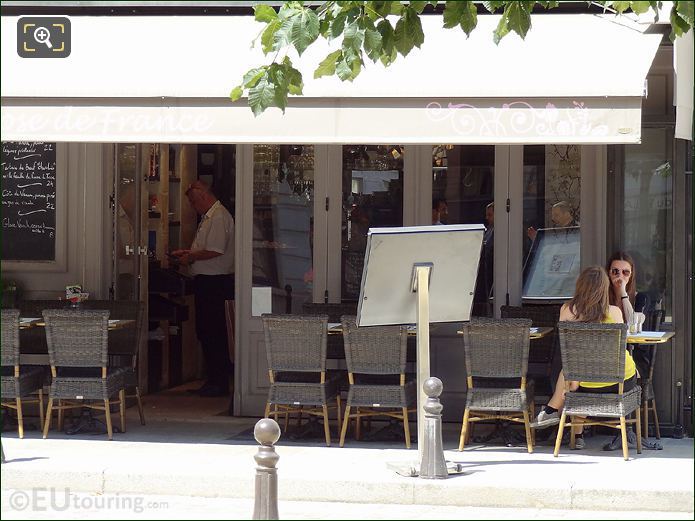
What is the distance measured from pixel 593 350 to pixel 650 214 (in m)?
1.73

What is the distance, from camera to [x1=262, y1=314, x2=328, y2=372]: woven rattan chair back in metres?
9.21

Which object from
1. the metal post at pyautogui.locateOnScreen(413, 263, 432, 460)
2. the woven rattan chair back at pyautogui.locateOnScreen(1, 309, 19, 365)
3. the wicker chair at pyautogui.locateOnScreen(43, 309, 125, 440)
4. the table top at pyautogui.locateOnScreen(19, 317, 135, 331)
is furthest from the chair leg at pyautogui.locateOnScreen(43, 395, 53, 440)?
the metal post at pyautogui.locateOnScreen(413, 263, 432, 460)

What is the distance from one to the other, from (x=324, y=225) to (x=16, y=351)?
2789 millimetres

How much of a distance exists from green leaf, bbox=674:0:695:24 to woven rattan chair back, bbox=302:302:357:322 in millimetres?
4069

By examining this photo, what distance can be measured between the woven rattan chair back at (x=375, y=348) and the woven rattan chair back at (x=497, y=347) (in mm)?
511

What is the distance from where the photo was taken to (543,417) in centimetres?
912

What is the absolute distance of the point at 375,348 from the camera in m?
9.18

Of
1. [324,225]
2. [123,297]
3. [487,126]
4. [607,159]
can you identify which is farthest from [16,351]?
[607,159]

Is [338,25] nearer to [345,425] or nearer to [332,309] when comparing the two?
[345,425]

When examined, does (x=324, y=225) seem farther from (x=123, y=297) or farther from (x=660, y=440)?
(x=660, y=440)

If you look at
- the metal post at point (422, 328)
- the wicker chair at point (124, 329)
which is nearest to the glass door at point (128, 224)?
the wicker chair at point (124, 329)

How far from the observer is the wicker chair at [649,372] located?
9.43 meters

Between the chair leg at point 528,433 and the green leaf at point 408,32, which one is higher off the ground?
the green leaf at point 408,32

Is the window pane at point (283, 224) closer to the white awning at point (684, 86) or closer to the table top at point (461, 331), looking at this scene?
the table top at point (461, 331)
